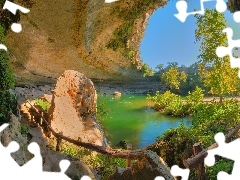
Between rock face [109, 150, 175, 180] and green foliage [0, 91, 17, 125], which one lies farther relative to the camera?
green foliage [0, 91, 17, 125]

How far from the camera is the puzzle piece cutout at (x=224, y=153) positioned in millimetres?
3395

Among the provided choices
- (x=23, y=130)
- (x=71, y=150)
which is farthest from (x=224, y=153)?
(x=71, y=150)

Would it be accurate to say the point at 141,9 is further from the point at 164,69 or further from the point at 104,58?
the point at 164,69

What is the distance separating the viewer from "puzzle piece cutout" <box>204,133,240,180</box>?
339cm

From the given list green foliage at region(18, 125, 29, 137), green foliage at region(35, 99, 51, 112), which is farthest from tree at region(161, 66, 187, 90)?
green foliage at region(18, 125, 29, 137)

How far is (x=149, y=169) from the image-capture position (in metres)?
5.85

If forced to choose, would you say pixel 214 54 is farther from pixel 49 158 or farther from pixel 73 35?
pixel 49 158

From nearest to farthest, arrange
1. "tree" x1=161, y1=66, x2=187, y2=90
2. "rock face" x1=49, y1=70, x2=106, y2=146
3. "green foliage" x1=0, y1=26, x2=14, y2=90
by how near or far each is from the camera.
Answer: "green foliage" x1=0, y1=26, x2=14, y2=90
"rock face" x1=49, y1=70, x2=106, y2=146
"tree" x1=161, y1=66, x2=187, y2=90

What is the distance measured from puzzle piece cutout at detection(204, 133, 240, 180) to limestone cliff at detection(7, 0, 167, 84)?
35.8ft

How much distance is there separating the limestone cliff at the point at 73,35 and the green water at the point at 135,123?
3606mm

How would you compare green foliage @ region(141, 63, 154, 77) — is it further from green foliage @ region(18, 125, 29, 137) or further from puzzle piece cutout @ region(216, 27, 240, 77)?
puzzle piece cutout @ region(216, 27, 240, 77)

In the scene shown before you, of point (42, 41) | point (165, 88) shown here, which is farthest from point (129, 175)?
point (165, 88)

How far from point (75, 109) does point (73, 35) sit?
5.18 m

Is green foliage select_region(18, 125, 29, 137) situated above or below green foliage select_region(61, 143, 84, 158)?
below
